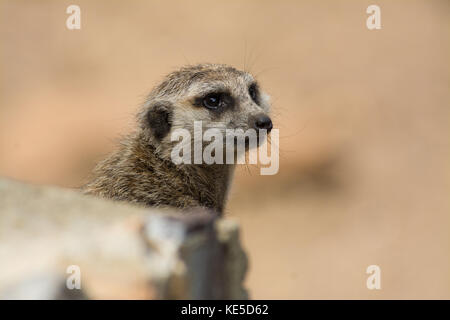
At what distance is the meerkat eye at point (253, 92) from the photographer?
4.71 m

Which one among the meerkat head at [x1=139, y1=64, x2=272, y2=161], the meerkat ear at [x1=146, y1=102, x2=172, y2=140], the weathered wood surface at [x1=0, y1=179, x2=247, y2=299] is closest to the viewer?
the weathered wood surface at [x1=0, y1=179, x2=247, y2=299]

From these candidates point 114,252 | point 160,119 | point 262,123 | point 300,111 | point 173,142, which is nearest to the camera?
point 114,252

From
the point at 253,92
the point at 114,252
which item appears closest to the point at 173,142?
the point at 253,92

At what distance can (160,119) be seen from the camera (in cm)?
447

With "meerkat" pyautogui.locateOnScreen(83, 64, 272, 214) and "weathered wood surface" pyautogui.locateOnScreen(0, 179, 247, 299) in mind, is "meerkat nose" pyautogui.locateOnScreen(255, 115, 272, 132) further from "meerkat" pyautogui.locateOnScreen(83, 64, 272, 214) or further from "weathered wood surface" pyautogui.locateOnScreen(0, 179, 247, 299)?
"weathered wood surface" pyautogui.locateOnScreen(0, 179, 247, 299)

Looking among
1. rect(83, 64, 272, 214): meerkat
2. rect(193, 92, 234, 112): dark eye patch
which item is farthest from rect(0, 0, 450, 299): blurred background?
rect(193, 92, 234, 112): dark eye patch

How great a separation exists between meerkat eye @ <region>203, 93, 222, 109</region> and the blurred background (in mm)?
4732

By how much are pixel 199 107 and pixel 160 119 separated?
0.26 m

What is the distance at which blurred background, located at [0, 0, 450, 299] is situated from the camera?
9.41 metres

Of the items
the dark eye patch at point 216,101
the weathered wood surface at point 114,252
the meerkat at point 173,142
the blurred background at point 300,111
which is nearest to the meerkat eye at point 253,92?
the meerkat at point 173,142

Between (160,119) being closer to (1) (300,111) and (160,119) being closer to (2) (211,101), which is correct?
(2) (211,101)

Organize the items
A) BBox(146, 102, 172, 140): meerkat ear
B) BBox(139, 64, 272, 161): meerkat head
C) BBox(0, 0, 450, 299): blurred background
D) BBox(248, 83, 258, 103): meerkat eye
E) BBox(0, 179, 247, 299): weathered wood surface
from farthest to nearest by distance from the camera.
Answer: BBox(0, 0, 450, 299): blurred background → BBox(248, 83, 258, 103): meerkat eye → BBox(146, 102, 172, 140): meerkat ear → BBox(139, 64, 272, 161): meerkat head → BBox(0, 179, 247, 299): weathered wood surface

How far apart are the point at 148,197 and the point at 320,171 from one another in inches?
271

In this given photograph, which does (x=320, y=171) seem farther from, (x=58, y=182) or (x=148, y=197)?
(x=148, y=197)
